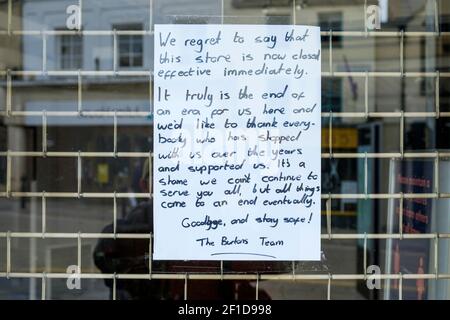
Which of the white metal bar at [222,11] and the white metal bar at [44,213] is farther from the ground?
the white metal bar at [222,11]

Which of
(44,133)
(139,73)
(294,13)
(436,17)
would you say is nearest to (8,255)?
(44,133)

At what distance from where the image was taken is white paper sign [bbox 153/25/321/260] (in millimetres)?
1960

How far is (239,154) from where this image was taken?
1.97m

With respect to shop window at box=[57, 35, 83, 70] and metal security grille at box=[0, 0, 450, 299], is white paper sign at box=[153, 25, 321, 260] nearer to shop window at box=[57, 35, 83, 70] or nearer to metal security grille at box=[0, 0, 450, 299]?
metal security grille at box=[0, 0, 450, 299]

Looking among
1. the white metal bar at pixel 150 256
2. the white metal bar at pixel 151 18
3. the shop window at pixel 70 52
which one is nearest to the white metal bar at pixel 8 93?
the shop window at pixel 70 52

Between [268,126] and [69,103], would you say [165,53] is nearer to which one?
[268,126]

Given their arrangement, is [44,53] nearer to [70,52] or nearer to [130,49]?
[130,49]

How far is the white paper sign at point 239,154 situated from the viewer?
196 centimetres

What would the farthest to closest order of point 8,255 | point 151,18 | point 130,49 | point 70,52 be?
point 70,52
point 130,49
point 8,255
point 151,18

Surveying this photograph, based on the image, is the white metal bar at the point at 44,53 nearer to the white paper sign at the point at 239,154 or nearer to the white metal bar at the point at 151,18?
the white metal bar at the point at 151,18

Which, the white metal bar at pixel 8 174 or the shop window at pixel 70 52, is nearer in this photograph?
the white metal bar at pixel 8 174

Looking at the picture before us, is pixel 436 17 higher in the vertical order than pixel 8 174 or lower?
higher

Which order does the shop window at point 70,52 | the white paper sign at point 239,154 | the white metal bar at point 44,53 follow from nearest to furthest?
the white paper sign at point 239,154
the white metal bar at point 44,53
the shop window at point 70,52

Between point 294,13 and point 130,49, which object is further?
point 130,49
